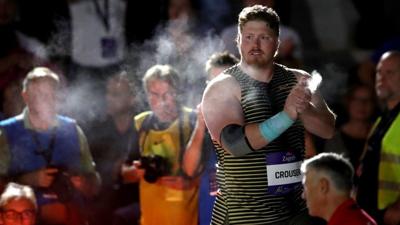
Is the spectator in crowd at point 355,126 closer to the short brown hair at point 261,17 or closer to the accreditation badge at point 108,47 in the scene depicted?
the accreditation badge at point 108,47

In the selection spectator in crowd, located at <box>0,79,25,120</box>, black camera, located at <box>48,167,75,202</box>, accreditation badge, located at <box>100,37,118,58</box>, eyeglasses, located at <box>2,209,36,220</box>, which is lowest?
eyeglasses, located at <box>2,209,36,220</box>

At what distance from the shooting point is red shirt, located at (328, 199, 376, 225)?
20.9ft

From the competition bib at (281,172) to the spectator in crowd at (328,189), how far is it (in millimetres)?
139

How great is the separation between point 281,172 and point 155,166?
2.21 meters

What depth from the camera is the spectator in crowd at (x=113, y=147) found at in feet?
30.8

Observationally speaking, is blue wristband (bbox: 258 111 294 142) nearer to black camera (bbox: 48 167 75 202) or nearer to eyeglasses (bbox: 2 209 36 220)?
eyeglasses (bbox: 2 209 36 220)

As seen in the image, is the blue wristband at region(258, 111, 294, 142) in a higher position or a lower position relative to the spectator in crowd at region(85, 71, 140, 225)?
higher

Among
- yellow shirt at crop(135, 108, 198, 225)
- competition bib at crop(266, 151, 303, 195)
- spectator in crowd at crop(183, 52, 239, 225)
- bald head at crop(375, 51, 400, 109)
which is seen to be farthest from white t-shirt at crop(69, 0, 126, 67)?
competition bib at crop(266, 151, 303, 195)

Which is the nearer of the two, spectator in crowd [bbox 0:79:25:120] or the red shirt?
the red shirt

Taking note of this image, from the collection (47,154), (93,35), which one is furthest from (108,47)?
(47,154)

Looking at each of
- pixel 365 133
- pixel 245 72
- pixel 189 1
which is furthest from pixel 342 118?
pixel 245 72

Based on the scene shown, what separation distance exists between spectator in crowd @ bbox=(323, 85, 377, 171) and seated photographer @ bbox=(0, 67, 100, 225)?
86.6 inches

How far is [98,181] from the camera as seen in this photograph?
9070 millimetres

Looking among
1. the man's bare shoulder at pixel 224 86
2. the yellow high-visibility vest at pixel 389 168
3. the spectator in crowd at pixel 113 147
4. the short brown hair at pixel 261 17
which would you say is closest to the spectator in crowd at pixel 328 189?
the man's bare shoulder at pixel 224 86
